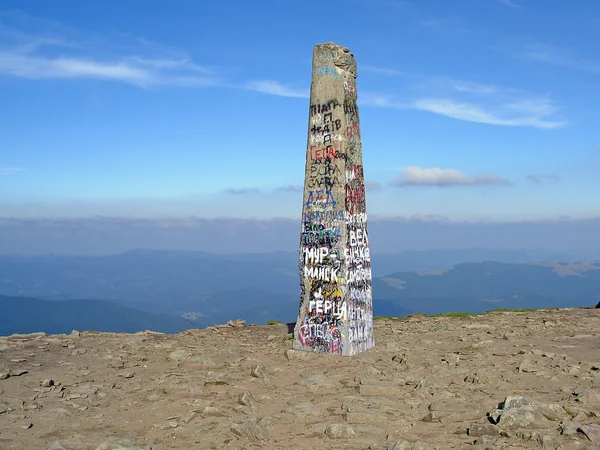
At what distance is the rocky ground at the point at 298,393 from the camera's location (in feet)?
24.8

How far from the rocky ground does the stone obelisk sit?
72 cm

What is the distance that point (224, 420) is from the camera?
27.2ft

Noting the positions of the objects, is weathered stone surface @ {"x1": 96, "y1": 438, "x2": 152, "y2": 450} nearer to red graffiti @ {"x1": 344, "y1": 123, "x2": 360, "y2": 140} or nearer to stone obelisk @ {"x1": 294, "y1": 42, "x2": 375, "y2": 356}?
stone obelisk @ {"x1": 294, "y1": 42, "x2": 375, "y2": 356}

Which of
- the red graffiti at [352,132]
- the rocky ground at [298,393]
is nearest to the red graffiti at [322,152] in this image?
the red graffiti at [352,132]

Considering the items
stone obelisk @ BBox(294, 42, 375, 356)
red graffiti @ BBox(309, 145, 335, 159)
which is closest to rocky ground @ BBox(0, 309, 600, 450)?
stone obelisk @ BBox(294, 42, 375, 356)

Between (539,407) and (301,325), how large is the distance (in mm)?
6399

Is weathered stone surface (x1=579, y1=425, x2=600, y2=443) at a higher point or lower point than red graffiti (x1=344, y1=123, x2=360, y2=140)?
lower

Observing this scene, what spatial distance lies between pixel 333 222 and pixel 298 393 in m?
4.38

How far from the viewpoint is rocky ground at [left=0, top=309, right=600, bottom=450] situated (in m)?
7.57

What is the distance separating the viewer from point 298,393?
10.0 metres

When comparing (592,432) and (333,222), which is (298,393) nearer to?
(333,222)

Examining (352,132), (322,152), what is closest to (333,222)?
(322,152)

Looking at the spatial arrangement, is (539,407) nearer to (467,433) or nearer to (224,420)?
(467,433)

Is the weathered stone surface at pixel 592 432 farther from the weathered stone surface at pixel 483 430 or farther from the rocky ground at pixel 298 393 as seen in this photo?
the weathered stone surface at pixel 483 430
